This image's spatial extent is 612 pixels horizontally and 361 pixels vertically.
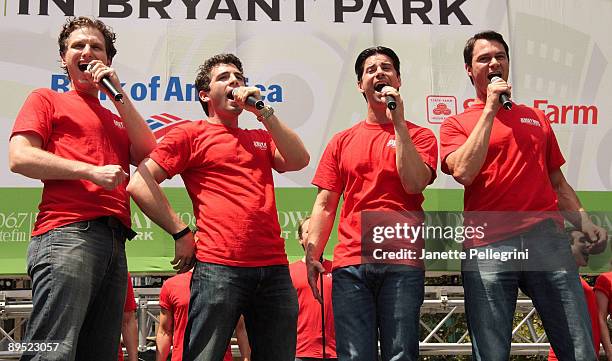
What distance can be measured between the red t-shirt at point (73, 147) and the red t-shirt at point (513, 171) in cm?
117

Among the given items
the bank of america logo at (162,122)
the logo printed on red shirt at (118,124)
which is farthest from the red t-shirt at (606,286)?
the logo printed on red shirt at (118,124)

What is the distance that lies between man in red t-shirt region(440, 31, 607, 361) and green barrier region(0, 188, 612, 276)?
79.9 inches

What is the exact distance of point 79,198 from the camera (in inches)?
92.2

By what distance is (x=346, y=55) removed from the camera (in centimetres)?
489

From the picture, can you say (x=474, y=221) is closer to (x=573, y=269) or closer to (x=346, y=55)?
(x=573, y=269)

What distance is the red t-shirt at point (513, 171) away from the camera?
2520 mm

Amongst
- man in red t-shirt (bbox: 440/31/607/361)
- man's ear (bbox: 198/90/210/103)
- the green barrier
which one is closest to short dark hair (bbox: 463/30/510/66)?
man in red t-shirt (bbox: 440/31/607/361)

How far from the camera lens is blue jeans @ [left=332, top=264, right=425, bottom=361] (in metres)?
2.44

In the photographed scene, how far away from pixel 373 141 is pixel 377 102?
167 mm

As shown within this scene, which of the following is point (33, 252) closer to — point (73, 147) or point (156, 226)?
point (73, 147)

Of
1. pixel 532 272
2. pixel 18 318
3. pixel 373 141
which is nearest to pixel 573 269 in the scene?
pixel 532 272

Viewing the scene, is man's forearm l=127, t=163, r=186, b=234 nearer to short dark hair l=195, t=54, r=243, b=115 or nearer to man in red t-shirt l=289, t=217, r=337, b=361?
short dark hair l=195, t=54, r=243, b=115

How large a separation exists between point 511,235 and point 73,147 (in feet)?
4.81

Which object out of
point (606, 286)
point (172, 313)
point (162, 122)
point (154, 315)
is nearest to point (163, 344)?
point (172, 313)
